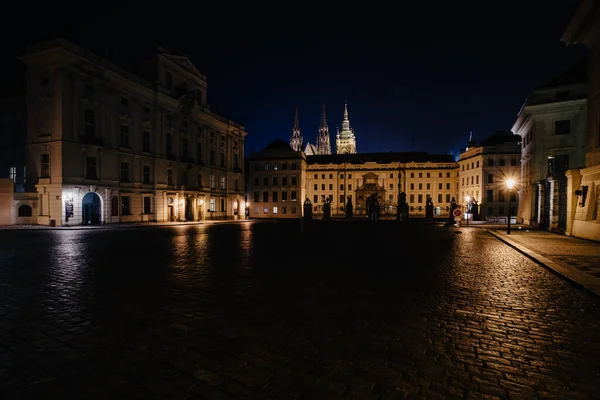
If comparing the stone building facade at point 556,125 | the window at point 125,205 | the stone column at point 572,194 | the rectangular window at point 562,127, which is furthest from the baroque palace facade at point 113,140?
the rectangular window at point 562,127

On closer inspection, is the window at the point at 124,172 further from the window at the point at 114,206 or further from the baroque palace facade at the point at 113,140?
the window at the point at 114,206

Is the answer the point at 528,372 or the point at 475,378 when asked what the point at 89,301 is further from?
the point at 528,372

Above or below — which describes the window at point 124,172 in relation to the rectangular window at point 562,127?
A: below

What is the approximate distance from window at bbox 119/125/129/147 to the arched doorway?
643 cm

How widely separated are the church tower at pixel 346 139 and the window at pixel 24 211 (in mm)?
121671

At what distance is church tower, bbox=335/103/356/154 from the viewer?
145125mm

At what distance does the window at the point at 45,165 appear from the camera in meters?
31.1

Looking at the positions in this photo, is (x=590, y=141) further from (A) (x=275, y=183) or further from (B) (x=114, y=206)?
(A) (x=275, y=183)

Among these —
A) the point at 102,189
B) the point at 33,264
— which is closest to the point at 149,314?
the point at 33,264

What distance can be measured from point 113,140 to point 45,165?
265 inches

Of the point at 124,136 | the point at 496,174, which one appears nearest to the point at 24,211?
the point at 124,136

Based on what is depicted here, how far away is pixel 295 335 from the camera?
5152 mm

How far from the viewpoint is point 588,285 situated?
802cm

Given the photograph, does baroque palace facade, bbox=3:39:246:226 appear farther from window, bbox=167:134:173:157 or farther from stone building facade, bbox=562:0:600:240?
stone building facade, bbox=562:0:600:240
